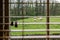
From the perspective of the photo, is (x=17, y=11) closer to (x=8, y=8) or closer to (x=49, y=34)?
(x=8, y=8)

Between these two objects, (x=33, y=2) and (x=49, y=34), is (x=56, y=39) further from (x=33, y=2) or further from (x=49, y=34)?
(x=33, y=2)

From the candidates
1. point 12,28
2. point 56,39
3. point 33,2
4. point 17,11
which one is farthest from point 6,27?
point 56,39

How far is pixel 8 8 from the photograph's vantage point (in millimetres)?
980

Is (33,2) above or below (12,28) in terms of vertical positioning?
above

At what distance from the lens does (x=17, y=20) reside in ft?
3.21

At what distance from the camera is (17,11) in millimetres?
999

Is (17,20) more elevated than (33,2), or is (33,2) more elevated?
(33,2)

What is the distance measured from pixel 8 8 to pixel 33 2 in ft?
0.63

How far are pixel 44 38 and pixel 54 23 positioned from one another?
148 millimetres

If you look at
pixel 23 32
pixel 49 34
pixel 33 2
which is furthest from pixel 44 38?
pixel 33 2

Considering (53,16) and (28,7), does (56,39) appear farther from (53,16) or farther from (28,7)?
(28,7)

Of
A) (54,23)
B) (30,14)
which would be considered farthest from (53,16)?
(30,14)

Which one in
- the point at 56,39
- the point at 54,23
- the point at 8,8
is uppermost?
the point at 8,8

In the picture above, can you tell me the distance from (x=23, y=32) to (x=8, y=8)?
0.21 meters
